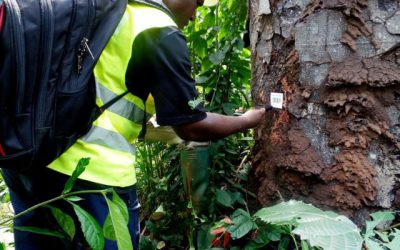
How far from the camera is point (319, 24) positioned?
1.44 meters

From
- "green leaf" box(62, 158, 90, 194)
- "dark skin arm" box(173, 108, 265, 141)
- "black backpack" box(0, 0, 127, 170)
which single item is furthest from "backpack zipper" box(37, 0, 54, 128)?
"dark skin arm" box(173, 108, 265, 141)

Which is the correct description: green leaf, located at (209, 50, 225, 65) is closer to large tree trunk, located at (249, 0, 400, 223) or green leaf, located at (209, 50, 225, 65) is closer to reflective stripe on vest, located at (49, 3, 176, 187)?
large tree trunk, located at (249, 0, 400, 223)

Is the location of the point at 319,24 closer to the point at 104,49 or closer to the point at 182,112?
the point at 182,112

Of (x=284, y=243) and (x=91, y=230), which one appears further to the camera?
(x=284, y=243)

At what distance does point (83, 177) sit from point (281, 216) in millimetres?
635

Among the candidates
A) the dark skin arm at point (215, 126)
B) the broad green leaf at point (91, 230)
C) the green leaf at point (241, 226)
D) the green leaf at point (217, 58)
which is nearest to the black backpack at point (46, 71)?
the broad green leaf at point (91, 230)

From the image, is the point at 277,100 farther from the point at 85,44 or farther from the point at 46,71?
the point at 46,71

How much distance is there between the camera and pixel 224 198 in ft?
5.59

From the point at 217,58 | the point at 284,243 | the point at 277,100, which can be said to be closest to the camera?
the point at 284,243

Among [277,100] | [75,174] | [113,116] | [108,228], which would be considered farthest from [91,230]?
[277,100]

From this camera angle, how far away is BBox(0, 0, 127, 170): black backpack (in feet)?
3.36

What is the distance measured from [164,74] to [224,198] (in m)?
0.69

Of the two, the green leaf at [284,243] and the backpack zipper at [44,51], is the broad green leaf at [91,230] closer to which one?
the backpack zipper at [44,51]

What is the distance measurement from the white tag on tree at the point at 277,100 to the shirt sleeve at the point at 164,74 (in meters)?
0.42
